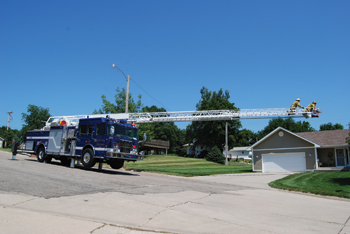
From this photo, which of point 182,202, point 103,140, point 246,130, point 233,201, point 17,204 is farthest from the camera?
point 246,130

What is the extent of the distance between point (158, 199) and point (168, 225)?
261 centimetres

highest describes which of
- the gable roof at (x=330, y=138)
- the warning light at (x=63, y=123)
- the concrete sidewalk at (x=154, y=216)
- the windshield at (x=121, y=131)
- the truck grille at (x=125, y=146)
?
the gable roof at (x=330, y=138)

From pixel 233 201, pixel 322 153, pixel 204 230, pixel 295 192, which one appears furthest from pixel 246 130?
pixel 204 230

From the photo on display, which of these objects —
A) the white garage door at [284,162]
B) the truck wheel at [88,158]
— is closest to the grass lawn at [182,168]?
the white garage door at [284,162]

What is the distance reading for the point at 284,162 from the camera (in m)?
30.7

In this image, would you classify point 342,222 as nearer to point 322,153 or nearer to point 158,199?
point 158,199

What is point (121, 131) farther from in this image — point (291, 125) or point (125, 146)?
point (291, 125)

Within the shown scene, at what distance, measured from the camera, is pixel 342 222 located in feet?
24.0

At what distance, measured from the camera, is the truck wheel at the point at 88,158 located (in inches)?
648

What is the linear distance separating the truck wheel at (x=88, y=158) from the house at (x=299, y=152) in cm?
2134

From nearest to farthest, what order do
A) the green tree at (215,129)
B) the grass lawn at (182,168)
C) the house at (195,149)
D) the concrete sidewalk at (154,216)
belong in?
the concrete sidewalk at (154,216) < the grass lawn at (182,168) < the green tree at (215,129) < the house at (195,149)

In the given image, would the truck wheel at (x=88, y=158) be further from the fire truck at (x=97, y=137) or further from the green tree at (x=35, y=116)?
the green tree at (x=35, y=116)

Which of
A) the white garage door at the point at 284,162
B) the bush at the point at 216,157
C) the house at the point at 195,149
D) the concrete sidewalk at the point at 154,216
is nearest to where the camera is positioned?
the concrete sidewalk at the point at 154,216

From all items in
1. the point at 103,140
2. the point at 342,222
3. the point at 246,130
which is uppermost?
the point at 246,130
